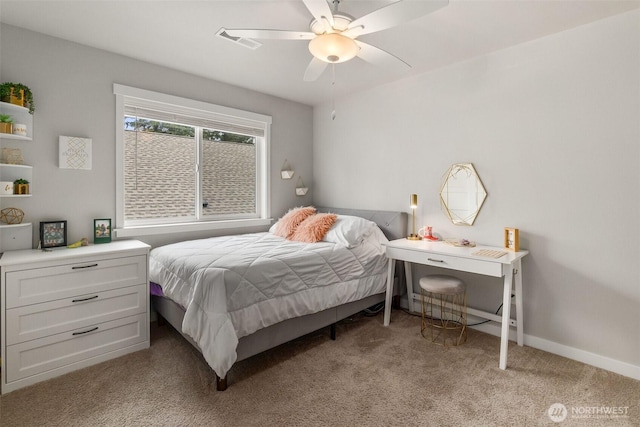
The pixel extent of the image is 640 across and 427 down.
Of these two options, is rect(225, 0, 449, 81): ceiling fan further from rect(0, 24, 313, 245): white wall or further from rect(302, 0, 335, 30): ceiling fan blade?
rect(0, 24, 313, 245): white wall

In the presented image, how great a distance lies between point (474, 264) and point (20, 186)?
330 cm

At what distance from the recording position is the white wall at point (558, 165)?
84.4 inches

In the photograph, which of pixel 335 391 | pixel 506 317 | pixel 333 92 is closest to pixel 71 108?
pixel 333 92

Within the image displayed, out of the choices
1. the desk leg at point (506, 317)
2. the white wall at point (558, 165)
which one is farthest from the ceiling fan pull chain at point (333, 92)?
the desk leg at point (506, 317)

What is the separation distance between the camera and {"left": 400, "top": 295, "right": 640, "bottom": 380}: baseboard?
2.14 metres

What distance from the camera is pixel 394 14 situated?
5.26 feet

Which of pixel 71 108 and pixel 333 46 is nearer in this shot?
pixel 333 46

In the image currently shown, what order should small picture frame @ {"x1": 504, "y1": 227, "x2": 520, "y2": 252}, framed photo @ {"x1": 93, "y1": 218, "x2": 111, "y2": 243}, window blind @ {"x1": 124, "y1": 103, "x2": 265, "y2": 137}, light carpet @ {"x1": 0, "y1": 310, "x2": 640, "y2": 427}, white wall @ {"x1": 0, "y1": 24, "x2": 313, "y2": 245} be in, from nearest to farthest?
1. light carpet @ {"x1": 0, "y1": 310, "x2": 640, "y2": 427}
2. white wall @ {"x1": 0, "y1": 24, "x2": 313, "y2": 245}
3. small picture frame @ {"x1": 504, "y1": 227, "x2": 520, "y2": 252}
4. framed photo @ {"x1": 93, "y1": 218, "x2": 111, "y2": 243}
5. window blind @ {"x1": 124, "y1": 103, "x2": 265, "y2": 137}

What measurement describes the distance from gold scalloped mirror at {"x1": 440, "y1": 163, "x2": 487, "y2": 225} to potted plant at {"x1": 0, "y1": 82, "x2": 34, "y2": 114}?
3.39m

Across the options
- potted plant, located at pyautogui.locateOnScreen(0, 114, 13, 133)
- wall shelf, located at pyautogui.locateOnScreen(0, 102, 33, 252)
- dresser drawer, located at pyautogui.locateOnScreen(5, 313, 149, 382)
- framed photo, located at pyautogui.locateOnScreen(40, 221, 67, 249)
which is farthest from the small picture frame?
potted plant, located at pyautogui.locateOnScreen(0, 114, 13, 133)

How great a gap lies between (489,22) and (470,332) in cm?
245

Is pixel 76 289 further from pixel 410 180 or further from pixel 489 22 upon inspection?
pixel 489 22

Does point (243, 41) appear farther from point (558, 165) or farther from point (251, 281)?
point (558, 165)

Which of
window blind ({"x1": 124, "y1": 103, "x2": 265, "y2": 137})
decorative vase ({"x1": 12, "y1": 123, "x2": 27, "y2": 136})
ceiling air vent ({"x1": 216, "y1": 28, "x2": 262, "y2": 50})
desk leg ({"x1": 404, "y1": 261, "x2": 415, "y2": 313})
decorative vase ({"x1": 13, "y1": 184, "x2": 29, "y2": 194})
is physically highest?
ceiling air vent ({"x1": 216, "y1": 28, "x2": 262, "y2": 50})
